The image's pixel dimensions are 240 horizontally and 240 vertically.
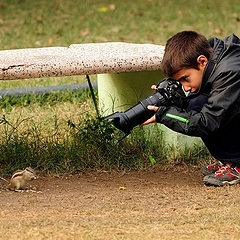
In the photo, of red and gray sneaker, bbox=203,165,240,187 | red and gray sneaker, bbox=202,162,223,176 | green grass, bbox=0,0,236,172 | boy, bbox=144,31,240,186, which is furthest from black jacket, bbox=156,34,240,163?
green grass, bbox=0,0,236,172

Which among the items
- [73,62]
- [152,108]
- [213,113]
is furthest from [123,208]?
[73,62]

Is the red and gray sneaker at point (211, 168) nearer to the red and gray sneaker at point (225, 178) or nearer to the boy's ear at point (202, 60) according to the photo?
the red and gray sneaker at point (225, 178)

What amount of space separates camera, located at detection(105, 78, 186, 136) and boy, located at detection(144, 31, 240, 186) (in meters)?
0.04

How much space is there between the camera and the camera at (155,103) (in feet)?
14.5

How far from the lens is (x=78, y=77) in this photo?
25.8ft

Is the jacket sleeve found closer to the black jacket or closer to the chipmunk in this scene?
the black jacket

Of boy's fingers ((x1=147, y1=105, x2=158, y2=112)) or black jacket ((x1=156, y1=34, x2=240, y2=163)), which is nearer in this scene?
black jacket ((x1=156, y1=34, x2=240, y2=163))

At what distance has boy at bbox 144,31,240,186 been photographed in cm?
436

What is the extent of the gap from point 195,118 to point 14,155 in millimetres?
1343

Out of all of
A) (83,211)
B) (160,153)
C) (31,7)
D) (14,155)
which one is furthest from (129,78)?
(31,7)

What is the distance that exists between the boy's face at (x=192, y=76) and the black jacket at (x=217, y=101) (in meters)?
0.03

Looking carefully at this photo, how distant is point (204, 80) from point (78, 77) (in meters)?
3.51

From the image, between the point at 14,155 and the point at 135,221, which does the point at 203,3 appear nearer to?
the point at 14,155

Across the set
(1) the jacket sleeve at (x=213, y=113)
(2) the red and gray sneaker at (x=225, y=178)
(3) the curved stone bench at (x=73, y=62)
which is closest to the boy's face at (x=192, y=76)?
(1) the jacket sleeve at (x=213, y=113)
